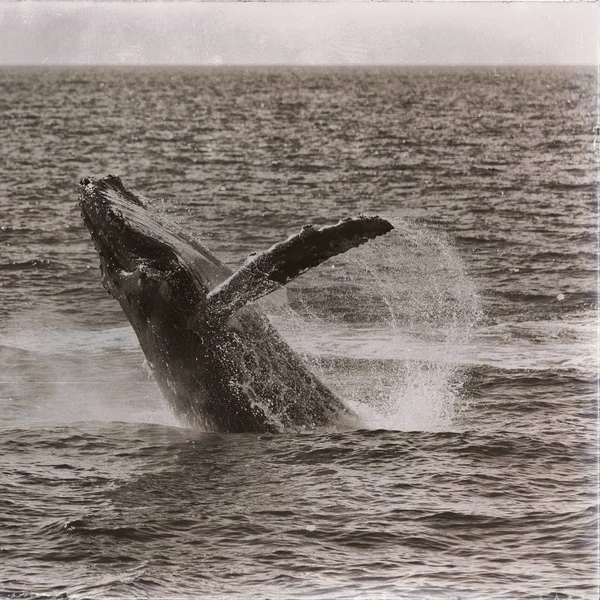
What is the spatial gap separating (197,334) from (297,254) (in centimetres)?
190

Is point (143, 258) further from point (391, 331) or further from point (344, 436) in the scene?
point (391, 331)

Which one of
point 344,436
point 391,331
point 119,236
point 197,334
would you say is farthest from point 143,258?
point 391,331

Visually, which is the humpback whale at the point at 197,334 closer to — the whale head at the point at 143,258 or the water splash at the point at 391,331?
the whale head at the point at 143,258

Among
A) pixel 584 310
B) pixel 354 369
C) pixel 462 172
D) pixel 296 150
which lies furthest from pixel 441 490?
pixel 296 150

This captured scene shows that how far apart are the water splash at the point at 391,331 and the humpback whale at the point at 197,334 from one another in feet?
3.72

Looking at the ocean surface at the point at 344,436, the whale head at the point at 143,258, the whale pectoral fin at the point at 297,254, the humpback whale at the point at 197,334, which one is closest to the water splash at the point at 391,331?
the ocean surface at the point at 344,436

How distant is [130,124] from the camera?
281 ft

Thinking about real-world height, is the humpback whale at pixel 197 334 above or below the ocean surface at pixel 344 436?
above

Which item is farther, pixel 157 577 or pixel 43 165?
pixel 43 165

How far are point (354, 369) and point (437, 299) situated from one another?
707 cm

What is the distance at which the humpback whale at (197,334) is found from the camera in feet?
39.7

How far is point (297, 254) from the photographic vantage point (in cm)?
1071

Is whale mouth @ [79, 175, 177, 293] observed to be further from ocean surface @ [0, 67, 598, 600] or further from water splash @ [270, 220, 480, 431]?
water splash @ [270, 220, 480, 431]

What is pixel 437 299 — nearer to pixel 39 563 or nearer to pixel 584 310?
pixel 584 310
